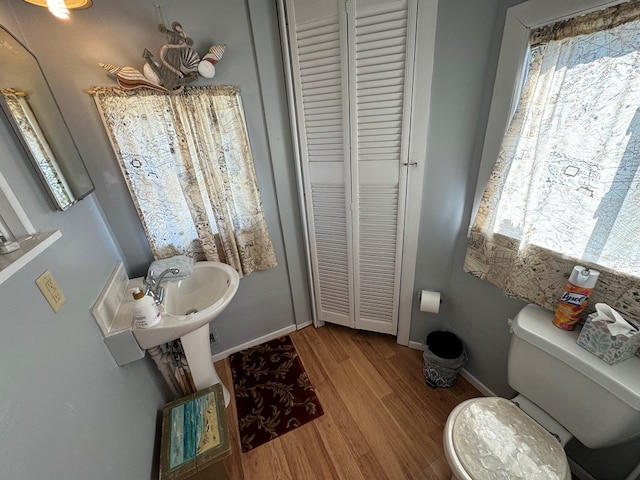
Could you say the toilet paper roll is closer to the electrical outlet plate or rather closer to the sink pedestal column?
the sink pedestal column

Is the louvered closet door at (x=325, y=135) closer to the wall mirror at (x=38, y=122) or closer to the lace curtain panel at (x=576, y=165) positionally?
the lace curtain panel at (x=576, y=165)

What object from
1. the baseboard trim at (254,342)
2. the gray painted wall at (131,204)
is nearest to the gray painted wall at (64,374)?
the gray painted wall at (131,204)

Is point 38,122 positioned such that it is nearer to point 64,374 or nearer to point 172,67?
point 172,67

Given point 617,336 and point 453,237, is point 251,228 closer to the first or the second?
point 453,237

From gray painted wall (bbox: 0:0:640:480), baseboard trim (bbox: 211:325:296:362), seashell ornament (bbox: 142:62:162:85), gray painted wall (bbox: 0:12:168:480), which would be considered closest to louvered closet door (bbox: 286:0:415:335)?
gray painted wall (bbox: 0:0:640:480)

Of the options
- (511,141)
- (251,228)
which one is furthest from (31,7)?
(511,141)

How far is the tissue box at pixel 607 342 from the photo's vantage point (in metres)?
0.81

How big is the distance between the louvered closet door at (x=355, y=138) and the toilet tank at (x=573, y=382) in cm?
71

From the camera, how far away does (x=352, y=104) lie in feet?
4.33

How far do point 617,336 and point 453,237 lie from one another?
2.32 feet

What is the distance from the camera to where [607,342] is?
32.8 inches

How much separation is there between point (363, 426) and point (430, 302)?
2.57 feet

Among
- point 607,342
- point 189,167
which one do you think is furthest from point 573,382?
point 189,167

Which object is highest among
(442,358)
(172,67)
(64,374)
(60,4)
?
(60,4)
